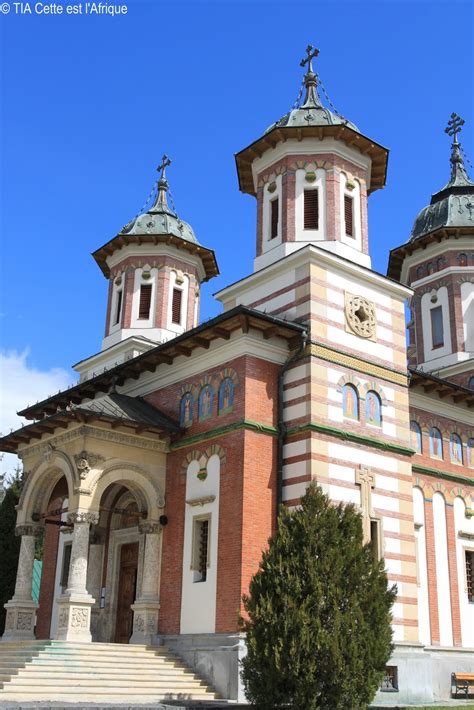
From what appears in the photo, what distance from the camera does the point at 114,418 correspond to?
19.7 meters

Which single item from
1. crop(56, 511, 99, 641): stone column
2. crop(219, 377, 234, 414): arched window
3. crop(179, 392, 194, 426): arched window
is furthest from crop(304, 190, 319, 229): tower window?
crop(56, 511, 99, 641): stone column

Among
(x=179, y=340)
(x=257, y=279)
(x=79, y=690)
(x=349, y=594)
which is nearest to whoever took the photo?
(x=349, y=594)

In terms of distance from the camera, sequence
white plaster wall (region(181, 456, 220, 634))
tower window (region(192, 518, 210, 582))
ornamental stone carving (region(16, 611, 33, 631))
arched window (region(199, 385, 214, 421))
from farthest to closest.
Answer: ornamental stone carving (region(16, 611, 33, 631))
arched window (region(199, 385, 214, 421))
tower window (region(192, 518, 210, 582))
white plaster wall (region(181, 456, 220, 634))

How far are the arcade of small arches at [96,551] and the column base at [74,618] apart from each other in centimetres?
2

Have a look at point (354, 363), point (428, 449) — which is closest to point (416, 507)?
point (428, 449)

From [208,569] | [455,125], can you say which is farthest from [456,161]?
[208,569]

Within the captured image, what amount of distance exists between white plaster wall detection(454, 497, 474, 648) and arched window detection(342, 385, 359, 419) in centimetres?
661

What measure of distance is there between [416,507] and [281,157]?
1089cm

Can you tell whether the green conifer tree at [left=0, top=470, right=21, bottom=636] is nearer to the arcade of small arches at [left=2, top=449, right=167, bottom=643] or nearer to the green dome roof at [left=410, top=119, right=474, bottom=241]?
the arcade of small arches at [left=2, top=449, right=167, bottom=643]

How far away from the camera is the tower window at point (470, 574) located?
2400 centimetres

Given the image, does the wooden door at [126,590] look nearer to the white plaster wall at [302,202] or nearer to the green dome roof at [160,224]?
the white plaster wall at [302,202]

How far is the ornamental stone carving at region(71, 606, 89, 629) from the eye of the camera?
18.0m

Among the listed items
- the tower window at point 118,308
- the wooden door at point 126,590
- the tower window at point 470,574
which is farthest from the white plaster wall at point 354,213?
the tower window at point 118,308

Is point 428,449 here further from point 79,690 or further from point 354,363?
point 79,690
